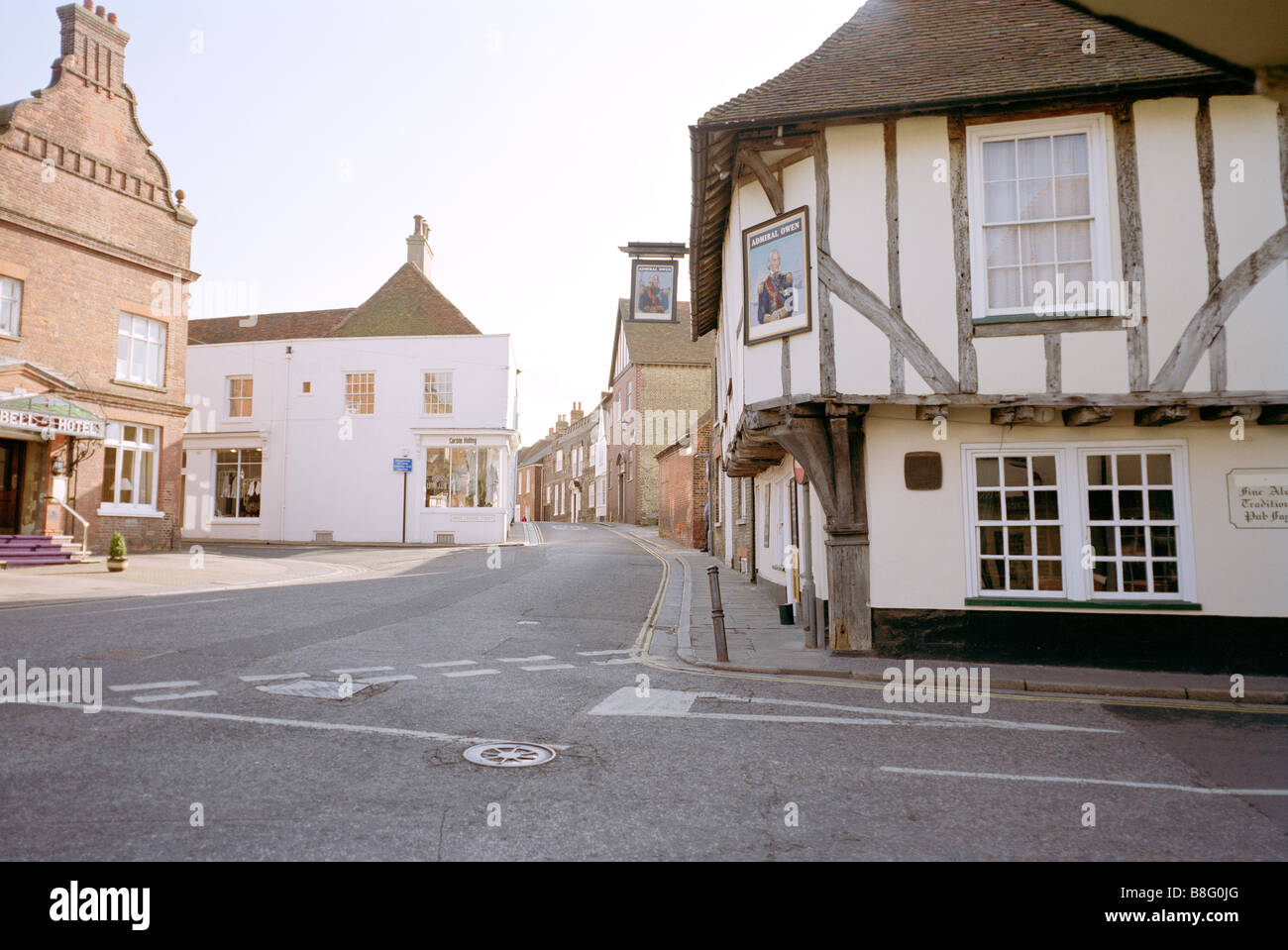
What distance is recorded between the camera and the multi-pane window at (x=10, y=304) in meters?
19.2

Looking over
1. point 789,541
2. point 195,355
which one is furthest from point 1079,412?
point 195,355

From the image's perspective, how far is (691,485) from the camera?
2842 centimetres

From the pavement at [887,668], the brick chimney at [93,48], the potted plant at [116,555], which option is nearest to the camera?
the pavement at [887,668]

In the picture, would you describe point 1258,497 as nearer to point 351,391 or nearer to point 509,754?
point 509,754

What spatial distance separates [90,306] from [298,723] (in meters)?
20.0

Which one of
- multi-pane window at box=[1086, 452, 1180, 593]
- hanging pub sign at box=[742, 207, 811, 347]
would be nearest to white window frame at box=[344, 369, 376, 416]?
hanging pub sign at box=[742, 207, 811, 347]

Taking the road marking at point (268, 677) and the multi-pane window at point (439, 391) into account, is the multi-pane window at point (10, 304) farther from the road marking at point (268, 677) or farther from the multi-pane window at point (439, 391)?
the road marking at point (268, 677)

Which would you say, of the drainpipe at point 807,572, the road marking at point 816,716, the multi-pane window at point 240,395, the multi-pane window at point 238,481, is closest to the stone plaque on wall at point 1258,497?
the road marking at point 816,716

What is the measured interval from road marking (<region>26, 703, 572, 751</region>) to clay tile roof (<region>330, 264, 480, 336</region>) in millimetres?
25799

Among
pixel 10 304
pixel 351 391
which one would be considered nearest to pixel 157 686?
pixel 10 304

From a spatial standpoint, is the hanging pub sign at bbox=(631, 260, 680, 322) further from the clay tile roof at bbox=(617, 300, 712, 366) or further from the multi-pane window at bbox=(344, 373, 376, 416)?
the clay tile roof at bbox=(617, 300, 712, 366)

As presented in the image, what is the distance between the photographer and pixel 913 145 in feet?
32.6

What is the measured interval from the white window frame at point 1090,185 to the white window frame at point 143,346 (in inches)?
840

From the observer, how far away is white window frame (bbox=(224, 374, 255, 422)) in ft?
101
